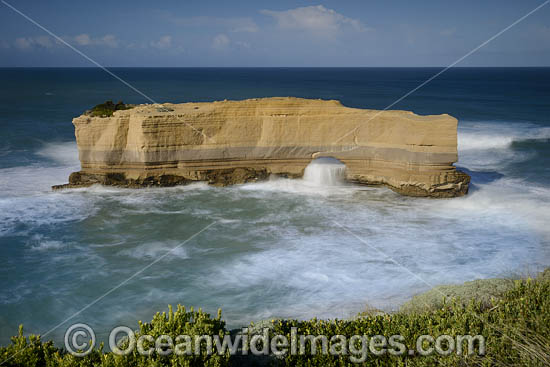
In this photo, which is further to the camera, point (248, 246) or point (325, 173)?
point (325, 173)

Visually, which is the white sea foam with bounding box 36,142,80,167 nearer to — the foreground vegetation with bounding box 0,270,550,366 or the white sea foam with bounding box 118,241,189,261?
the white sea foam with bounding box 118,241,189,261

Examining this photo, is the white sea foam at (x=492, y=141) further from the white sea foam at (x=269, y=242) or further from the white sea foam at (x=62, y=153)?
the white sea foam at (x=62, y=153)

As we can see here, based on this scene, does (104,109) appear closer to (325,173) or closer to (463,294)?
(325,173)

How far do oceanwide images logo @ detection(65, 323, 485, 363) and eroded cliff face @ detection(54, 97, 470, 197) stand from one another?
38.8 feet

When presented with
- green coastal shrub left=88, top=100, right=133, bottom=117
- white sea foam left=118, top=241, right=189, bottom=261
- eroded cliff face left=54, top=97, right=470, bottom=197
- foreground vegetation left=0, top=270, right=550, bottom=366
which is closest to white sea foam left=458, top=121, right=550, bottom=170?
eroded cliff face left=54, top=97, right=470, bottom=197

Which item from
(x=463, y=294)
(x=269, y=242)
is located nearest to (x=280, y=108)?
(x=269, y=242)

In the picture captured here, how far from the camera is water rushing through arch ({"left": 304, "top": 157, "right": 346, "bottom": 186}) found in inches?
731

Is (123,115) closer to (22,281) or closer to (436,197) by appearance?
(22,281)

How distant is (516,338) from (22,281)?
10834 mm

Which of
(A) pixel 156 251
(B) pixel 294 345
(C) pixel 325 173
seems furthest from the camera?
(C) pixel 325 173

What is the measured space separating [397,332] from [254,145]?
507 inches

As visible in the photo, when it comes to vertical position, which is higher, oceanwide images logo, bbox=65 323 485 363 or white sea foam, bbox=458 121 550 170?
white sea foam, bbox=458 121 550 170

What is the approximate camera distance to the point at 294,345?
5.89 m

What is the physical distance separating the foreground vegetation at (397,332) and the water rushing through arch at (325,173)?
11.9 meters
